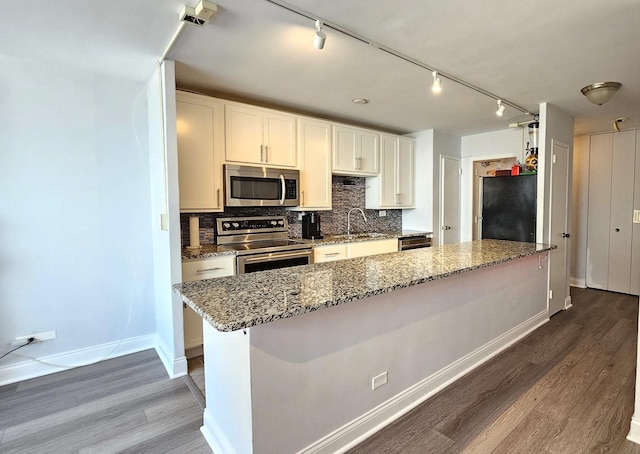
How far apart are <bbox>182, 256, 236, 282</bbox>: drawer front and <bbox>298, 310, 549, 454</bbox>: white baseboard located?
63.1 inches

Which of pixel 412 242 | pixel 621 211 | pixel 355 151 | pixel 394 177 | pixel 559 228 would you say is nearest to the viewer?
pixel 559 228

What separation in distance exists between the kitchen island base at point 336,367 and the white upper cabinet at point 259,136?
1854 millimetres

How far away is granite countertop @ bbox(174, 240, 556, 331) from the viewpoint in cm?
126

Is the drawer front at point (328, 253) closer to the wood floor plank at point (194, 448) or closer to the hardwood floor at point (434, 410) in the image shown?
the hardwood floor at point (434, 410)

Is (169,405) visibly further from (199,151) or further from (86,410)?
(199,151)

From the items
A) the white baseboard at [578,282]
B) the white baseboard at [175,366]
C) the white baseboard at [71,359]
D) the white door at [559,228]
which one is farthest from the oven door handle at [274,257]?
the white baseboard at [578,282]

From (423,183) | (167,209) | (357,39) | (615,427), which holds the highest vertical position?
(357,39)

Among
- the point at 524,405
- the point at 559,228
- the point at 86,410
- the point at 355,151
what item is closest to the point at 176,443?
the point at 86,410

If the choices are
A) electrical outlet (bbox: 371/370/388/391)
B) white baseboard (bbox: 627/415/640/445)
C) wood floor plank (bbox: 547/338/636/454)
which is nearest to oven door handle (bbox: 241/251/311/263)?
electrical outlet (bbox: 371/370/388/391)

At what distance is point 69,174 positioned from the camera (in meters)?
2.64

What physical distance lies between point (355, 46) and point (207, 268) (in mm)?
2022

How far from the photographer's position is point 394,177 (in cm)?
460

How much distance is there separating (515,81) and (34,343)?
4.47 m

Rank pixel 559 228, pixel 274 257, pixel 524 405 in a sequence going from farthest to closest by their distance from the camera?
pixel 559 228
pixel 274 257
pixel 524 405
